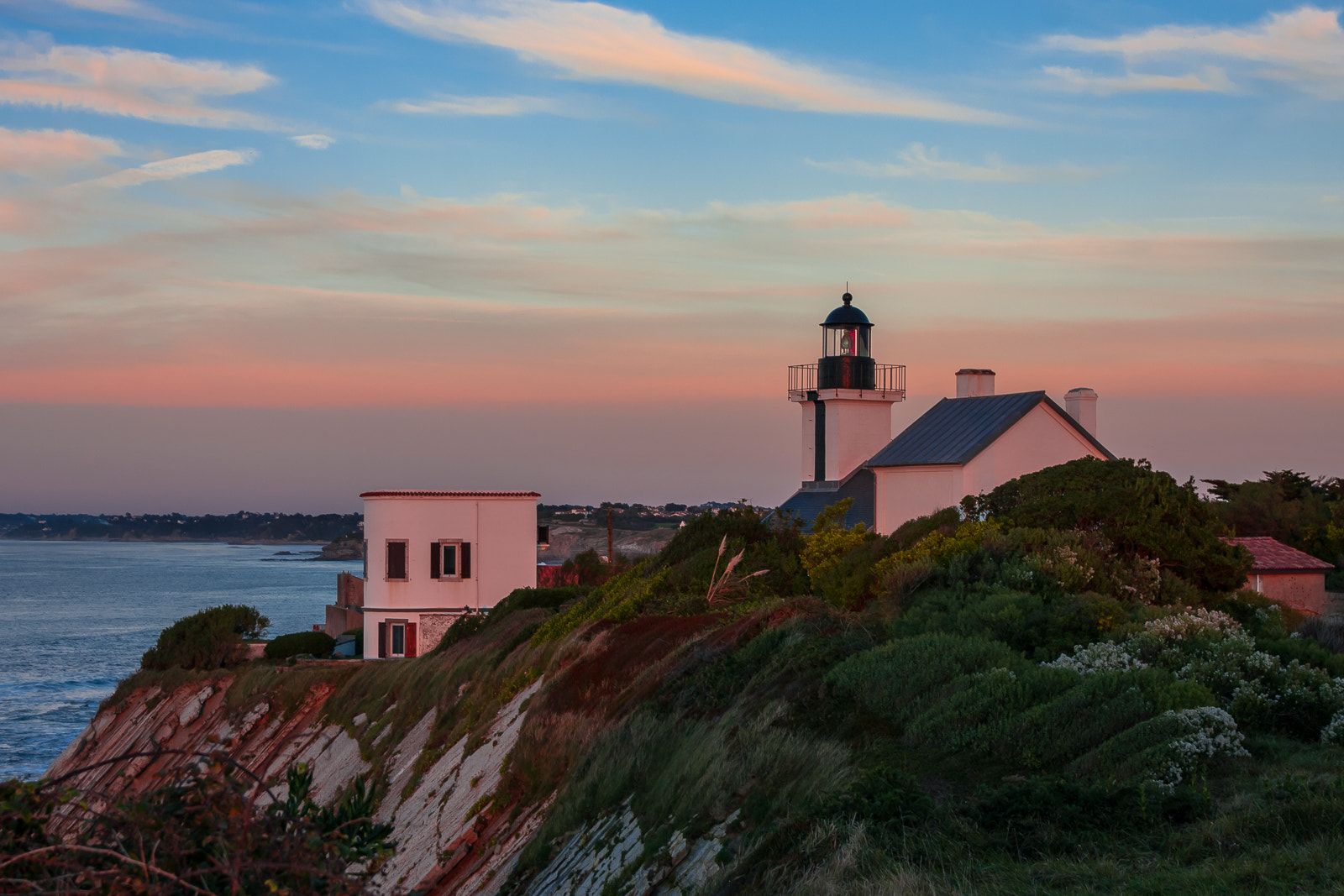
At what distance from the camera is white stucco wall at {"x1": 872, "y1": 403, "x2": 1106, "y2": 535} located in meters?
31.6

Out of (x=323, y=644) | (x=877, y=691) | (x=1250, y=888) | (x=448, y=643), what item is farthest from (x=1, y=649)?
(x=1250, y=888)

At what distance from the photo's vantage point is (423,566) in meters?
38.5

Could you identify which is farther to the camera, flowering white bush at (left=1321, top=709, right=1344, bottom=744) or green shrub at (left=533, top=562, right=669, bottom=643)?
green shrub at (left=533, top=562, right=669, bottom=643)

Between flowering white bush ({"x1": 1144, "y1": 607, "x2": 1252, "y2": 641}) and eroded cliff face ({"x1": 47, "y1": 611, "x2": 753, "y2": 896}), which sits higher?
flowering white bush ({"x1": 1144, "y1": 607, "x2": 1252, "y2": 641})

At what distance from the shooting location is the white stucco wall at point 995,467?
1243 inches

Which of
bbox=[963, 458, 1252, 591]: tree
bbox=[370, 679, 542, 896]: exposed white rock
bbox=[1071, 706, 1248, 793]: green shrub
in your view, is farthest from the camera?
bbox=[963, 458, 1252, 591]: tree

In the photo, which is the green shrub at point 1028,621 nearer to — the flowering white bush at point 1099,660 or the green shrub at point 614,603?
the flowering white bush at point 1099,660

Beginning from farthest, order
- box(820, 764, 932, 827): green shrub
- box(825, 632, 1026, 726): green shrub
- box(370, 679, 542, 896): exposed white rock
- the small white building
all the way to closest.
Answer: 1. the small white building
2. box(370, 679, 542, 896): exposed white rock
3. box(825, 632, 1026, 726): green shrub
4. box(820, 764, 932, 827): green shrub

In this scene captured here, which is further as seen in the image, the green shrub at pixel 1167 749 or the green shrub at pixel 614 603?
the green shrub at pixel 614 603

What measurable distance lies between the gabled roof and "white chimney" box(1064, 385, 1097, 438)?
2219 mm

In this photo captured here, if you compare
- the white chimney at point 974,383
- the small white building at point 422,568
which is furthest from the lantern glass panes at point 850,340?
the small white building at point 422,568

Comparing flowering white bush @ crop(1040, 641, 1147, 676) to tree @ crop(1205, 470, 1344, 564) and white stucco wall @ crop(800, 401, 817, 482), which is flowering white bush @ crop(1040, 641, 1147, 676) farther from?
white stucco wall @ crop(800, 401, 817, 482)

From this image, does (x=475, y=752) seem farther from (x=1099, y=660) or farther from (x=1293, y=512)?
(x=1293, y=512)

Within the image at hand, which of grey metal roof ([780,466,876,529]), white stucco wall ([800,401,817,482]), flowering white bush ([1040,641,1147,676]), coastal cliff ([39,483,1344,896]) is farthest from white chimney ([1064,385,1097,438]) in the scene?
flowering white bush ([1040,641,1147,676])
